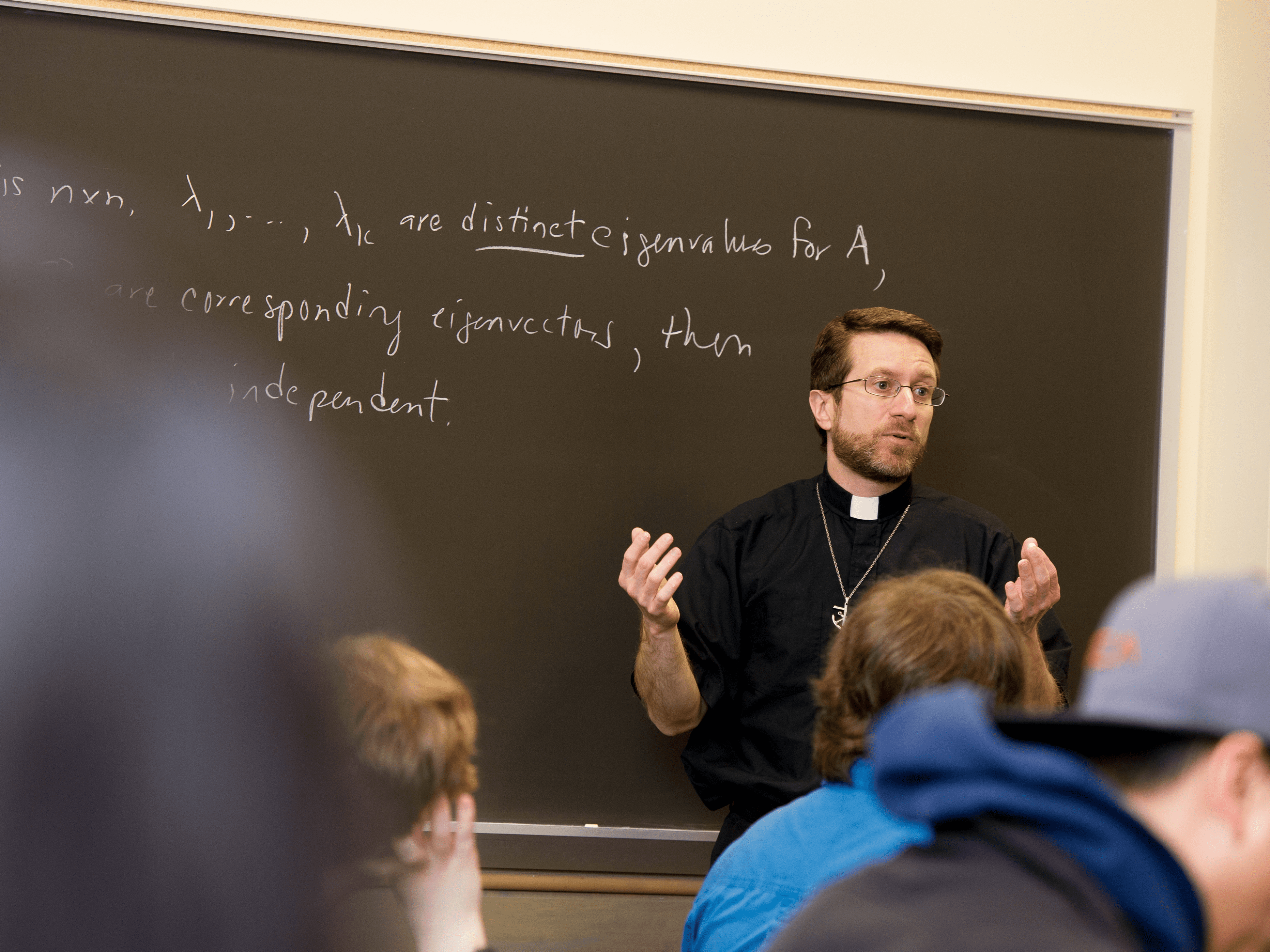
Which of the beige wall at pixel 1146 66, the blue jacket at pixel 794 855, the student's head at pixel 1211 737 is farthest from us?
the beige wall at pixel 1146 66

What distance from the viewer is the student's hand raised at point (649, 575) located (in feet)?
5.40

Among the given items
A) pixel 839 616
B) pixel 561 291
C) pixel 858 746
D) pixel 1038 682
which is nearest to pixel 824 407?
pixel 839 616

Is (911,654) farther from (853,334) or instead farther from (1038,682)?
(853,334)

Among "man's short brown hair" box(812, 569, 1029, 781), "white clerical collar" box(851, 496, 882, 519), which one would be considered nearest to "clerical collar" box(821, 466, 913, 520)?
"white clerical collar" box(851, 496, 882, 519)

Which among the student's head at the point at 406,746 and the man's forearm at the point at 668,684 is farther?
the man's forearm at the point at 668,684

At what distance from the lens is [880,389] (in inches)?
82.3

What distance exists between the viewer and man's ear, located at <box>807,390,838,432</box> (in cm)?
214

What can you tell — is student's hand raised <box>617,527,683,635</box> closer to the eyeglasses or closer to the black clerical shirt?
the black clerical shirt

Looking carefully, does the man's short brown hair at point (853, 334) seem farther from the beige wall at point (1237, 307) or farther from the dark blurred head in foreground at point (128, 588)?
the dark blurred head in foreground at point (128, 588)

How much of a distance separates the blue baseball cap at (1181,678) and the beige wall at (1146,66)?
1.93 m

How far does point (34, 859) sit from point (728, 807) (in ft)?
4.68

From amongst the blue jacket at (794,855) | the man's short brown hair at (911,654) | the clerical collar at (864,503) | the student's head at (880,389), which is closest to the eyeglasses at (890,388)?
the student's head at (880,389)

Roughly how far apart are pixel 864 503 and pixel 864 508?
1 centimetres

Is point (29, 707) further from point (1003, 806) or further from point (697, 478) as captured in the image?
point (1003, 806)
